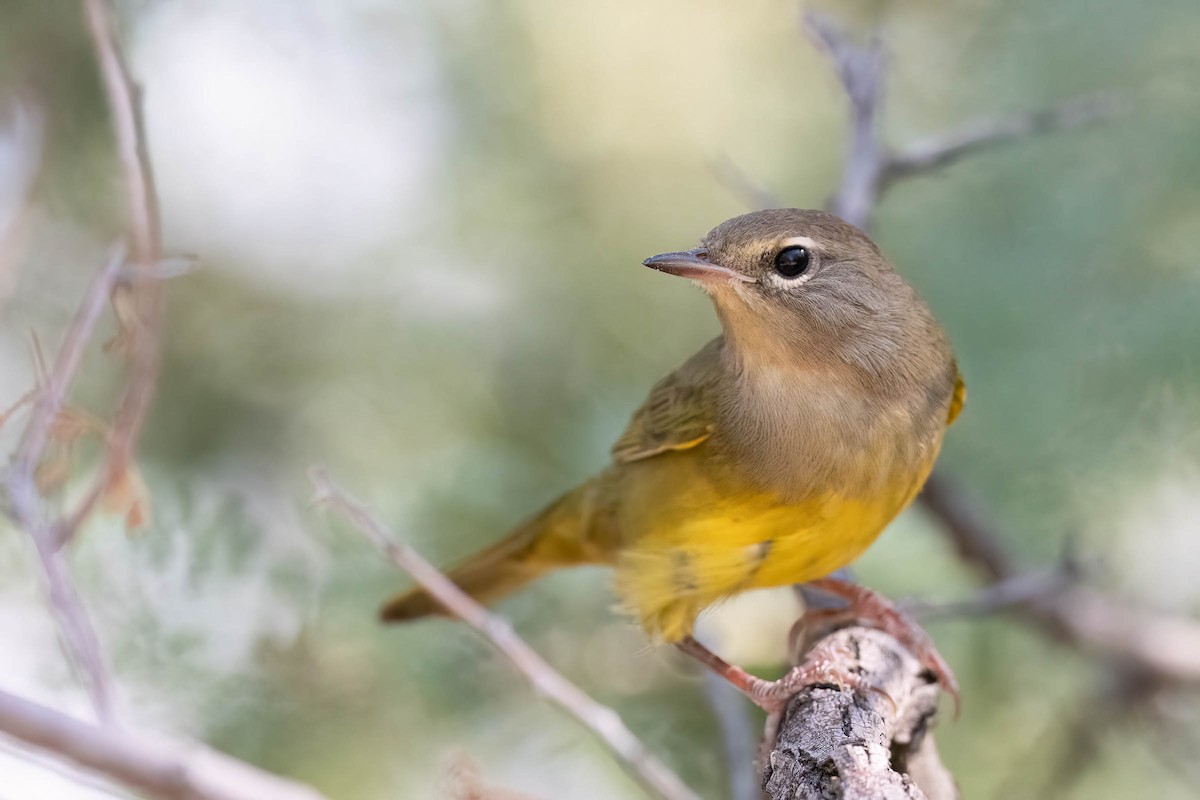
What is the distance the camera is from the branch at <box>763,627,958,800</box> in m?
1.59

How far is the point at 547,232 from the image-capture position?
348 centimetres

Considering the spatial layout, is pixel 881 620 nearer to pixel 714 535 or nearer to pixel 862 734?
pixel 714 535

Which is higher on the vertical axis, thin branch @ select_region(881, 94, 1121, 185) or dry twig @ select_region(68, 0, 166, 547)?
thin branch @ select_region(881, 94, 1121, 185)

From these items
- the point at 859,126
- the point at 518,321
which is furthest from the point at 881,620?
the point at 518,321

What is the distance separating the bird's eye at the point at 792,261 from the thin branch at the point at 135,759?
1.19 meters

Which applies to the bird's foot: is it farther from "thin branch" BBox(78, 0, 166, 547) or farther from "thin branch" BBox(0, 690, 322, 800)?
"thin branch" BBox(78, 0, 166, 547)

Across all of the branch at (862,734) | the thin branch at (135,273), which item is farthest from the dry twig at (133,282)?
the branch at (862,734)

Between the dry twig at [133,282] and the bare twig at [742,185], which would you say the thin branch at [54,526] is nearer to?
the dry twig at [133,282]

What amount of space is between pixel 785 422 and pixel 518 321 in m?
1.48

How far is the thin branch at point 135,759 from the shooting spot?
5.82ft

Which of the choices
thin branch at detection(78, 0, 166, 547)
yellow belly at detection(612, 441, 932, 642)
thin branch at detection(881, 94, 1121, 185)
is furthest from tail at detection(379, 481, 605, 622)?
thin branch at detection(881, 94, 1121, 185)

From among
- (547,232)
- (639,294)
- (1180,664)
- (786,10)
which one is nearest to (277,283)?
(547,232)

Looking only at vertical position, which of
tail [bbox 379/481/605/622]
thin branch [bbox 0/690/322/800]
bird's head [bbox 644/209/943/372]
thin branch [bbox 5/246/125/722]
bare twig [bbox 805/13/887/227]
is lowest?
thin branch [bbox 0/690/322/800]

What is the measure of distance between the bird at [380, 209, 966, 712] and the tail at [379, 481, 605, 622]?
0.29 meters
